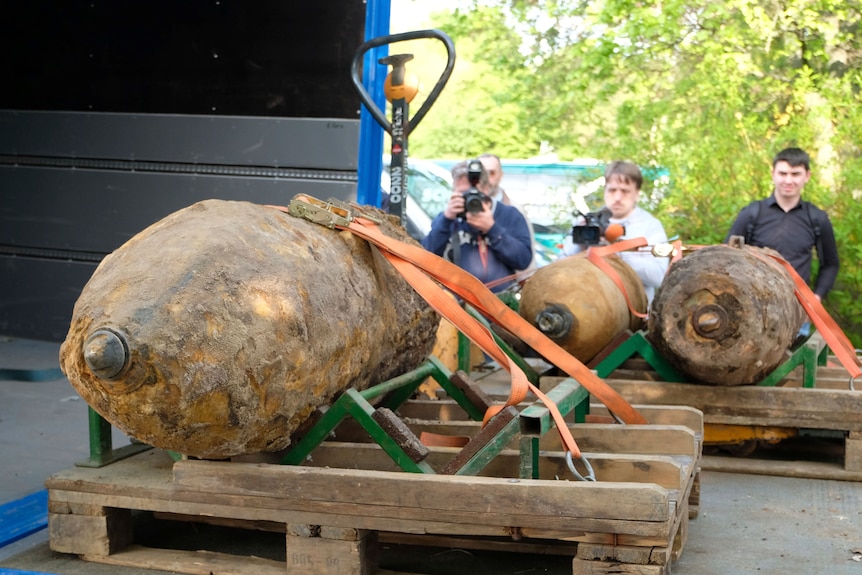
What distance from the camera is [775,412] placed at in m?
4.55

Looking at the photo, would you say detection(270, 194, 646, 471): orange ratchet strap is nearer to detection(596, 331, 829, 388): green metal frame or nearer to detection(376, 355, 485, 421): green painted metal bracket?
detection(376, 355, 485, 421): green painted metal bracket

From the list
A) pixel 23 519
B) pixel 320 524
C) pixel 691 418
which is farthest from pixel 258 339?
pixel 691 418

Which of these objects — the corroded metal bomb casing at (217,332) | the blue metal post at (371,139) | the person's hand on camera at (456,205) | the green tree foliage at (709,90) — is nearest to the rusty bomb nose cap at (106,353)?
the corroded metal bomb casing at (217,332)

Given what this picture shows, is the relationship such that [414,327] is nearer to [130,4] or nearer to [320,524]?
[320,524]

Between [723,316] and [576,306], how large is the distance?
817 millimetres

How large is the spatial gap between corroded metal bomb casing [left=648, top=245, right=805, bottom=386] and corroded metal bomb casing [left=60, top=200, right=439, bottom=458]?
70.7 inches

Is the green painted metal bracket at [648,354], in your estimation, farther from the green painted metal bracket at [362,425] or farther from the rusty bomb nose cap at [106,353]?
the rusty bomb nose cap at [106,353]

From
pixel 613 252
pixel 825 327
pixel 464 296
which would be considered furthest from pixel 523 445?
pixel 613 252

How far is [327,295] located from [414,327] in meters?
0.85

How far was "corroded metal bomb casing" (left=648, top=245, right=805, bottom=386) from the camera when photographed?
14.2 feet

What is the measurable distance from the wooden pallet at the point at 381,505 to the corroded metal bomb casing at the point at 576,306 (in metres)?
1.39

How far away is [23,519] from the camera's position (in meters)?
3.55

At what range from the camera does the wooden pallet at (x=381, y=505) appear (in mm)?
2746

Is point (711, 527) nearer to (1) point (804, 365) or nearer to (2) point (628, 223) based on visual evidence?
(1) point (804, 365)
